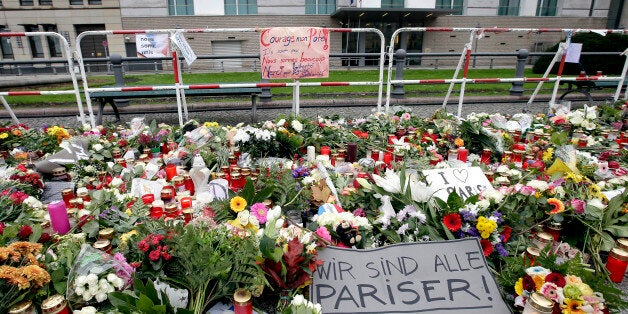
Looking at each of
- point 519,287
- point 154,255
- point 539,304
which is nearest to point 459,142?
point 519,287

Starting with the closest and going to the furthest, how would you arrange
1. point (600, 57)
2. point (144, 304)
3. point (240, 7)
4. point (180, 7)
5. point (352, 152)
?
point (144, 304), point (352, 152), point (600, 57), point (180, 7), point (240, 7)

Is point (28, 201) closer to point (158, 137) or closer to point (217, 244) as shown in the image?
point (217, 244)

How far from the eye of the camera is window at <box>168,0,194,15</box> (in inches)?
744

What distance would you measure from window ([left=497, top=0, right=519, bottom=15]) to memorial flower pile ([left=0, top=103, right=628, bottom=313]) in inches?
793

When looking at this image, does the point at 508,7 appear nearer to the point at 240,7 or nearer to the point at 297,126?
the point at 240,7

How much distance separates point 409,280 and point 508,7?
76.2 ft

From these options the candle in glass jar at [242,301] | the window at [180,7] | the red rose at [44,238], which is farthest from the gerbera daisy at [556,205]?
the window at [180,7]

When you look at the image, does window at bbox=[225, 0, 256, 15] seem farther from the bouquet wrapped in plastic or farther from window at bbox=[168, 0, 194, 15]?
the bouquet wrapped in plastic

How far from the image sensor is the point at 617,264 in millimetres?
1845

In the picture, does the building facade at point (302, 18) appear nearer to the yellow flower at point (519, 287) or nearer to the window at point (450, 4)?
the window at point (450, 4)

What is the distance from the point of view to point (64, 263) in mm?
1533

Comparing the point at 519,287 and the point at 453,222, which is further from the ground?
the point at 453,222

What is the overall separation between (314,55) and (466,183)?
9.58ft

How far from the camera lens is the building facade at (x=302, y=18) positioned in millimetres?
18938
